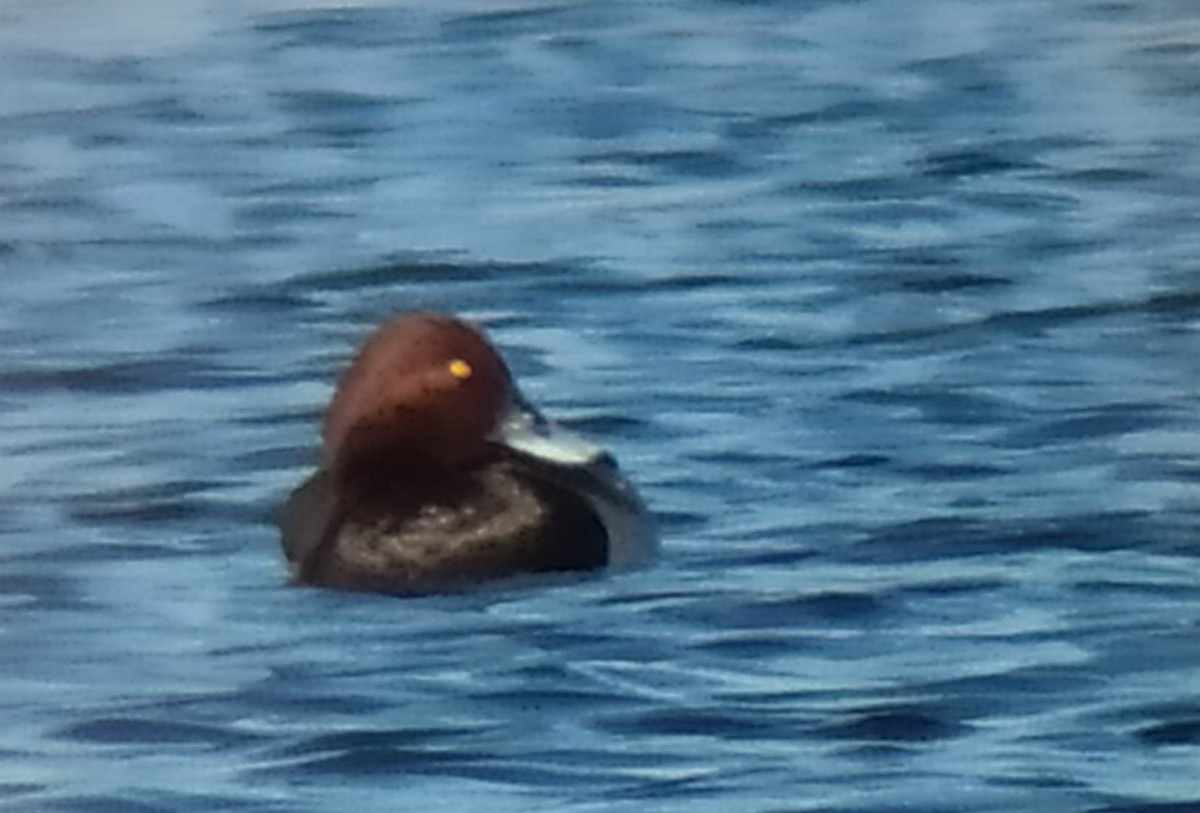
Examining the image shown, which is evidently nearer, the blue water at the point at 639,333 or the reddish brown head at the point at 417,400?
the blue water at the point at 639,333

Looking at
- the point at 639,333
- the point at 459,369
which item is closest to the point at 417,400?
the point at 459,369

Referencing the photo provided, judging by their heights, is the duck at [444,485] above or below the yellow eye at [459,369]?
below

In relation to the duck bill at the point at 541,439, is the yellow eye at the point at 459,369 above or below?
above

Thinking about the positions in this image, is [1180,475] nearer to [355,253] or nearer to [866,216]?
[866,216]

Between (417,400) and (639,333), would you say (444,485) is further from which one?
(639,333)
